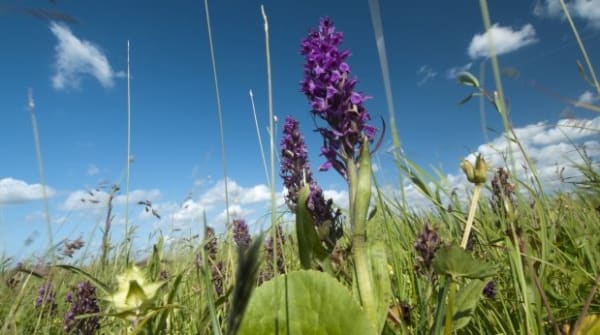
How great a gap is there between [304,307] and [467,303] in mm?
519

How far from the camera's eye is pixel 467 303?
134cm

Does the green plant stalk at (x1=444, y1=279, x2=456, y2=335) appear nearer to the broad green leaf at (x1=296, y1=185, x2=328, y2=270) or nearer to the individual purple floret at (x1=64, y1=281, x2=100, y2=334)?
the broad green leaf at (x1=296, y1=185, x2=328, y2=270)

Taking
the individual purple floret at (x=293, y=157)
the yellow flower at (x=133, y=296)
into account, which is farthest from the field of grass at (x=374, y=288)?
the individual purple floret at (x=293, y=157)

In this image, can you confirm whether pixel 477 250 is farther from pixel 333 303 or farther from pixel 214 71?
pixel 214 71

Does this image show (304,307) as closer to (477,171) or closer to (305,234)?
(305,234)

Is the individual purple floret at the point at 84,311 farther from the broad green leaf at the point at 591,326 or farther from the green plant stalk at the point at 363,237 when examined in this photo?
the broad green leaf at the point at 591,326

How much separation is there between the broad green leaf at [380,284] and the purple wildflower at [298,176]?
25.1 inches

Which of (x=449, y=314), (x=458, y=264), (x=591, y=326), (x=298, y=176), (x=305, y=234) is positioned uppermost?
(x=298, y=176)

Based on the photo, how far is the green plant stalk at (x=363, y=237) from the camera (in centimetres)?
141

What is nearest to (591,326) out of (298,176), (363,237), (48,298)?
(363,237)

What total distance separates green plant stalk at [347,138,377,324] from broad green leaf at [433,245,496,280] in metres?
0.39

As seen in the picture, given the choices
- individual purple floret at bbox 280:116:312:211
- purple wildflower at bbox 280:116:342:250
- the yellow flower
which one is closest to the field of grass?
the yellow flower

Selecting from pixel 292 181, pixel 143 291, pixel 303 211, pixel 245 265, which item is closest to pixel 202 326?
pixel 143 291

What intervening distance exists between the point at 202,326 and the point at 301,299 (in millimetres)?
305
